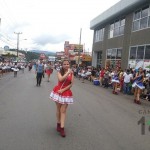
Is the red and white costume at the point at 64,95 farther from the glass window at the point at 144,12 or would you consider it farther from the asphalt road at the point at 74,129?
the glass window at the point at 144,12

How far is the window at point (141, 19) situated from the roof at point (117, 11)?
2.00 ft

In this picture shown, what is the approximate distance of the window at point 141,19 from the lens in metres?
22.7

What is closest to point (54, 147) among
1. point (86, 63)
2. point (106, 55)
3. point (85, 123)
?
point (85, 123)

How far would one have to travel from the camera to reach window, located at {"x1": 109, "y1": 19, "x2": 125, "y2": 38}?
28.1 m

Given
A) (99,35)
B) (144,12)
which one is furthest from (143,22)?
(99,35)

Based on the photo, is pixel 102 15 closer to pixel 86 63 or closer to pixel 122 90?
pixel 122 90

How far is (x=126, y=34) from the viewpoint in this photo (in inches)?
1044

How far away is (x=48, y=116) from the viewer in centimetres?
855

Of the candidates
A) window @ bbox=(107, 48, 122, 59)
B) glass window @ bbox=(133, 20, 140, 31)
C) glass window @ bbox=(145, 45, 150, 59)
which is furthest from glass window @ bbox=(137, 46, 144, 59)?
window @ bbox=(107, 48, 122, 59)

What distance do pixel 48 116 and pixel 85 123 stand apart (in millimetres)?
1285

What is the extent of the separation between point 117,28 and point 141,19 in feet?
19.0

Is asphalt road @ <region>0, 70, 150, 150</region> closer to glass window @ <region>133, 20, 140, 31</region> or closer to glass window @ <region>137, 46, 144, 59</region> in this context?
glass window @ <region>137, 46, 144, 59</region>

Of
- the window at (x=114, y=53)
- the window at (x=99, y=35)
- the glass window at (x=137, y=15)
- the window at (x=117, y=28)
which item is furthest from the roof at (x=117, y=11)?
the window at (x=114, y=53)

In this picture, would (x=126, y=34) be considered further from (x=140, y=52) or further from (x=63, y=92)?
(x=63, y=92)
